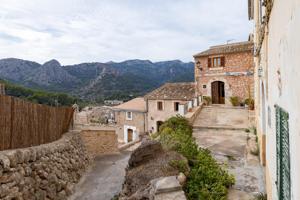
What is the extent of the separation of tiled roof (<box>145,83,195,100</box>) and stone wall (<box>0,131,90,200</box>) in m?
15.1

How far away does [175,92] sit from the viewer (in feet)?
91.5

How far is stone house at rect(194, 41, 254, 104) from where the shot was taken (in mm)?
21641

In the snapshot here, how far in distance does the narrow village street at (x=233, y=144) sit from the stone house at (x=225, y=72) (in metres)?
3.13

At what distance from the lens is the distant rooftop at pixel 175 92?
26.7 metres

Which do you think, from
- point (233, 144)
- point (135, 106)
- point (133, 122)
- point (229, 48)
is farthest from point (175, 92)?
point (233, 144)

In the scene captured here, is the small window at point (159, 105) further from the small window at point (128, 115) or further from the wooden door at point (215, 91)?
the wooden door at point (215, 91)

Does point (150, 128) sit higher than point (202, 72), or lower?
lower

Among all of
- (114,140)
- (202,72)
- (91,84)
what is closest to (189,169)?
(114,140)

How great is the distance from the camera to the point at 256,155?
29.0 feet

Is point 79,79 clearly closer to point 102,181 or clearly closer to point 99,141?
point 99,141

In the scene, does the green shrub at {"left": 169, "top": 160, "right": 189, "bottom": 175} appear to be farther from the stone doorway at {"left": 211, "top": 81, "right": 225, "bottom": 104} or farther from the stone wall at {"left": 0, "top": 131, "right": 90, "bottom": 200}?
the stone doorway at {"left": 211, "top": 81, "right": 225, "bottom": 104}

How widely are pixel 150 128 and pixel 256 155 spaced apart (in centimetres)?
2090

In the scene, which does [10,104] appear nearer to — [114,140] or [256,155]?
[256,155]

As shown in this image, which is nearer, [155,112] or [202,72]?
[202,72]
